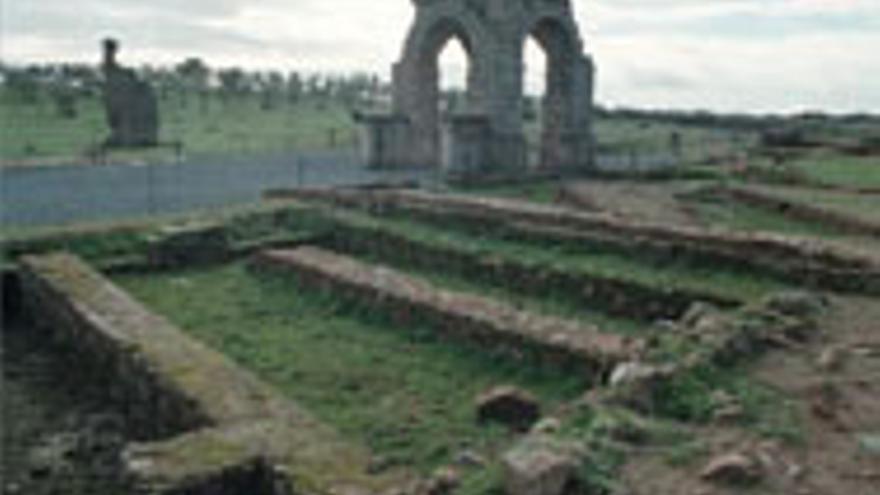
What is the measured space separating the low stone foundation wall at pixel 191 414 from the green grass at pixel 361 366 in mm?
559

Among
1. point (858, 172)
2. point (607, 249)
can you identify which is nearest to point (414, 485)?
point (607, 249)

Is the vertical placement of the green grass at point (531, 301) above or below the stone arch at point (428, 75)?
below

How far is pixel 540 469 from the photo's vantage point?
5.19 metres

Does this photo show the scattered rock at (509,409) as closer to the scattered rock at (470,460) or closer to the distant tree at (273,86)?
the scattered rock at (470,460)

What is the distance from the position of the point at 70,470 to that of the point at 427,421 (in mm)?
2730

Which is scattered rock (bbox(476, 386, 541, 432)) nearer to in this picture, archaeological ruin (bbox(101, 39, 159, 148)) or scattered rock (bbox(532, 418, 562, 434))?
scattered rock (bbox(532, 418, 562, 434))

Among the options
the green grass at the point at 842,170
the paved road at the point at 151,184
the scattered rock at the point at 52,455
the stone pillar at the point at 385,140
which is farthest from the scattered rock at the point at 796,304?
the stone pillar at the point at 385,140

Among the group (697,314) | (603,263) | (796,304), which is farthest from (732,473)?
(603,263)

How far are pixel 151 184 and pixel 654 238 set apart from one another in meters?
10.6

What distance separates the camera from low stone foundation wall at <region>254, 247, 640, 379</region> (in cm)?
908

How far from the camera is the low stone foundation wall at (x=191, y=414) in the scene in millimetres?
6633

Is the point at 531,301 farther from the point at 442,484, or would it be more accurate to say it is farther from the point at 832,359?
the point at 442,484

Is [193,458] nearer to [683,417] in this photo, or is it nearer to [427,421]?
[427,421]

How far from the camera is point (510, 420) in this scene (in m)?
8.11
